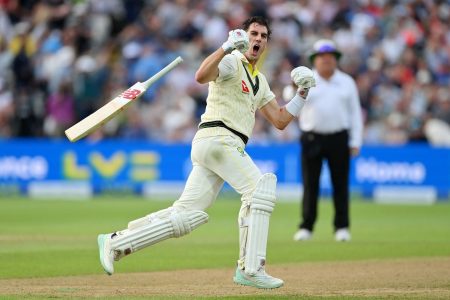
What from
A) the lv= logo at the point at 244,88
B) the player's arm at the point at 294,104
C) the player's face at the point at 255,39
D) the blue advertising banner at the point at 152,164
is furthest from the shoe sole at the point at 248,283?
the blue advertising banner at the point at 152,164

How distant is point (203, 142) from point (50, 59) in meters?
14.4

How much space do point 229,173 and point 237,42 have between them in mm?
1012

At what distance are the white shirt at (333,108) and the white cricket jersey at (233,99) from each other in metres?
4.58

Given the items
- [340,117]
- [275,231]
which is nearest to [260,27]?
[340,117]

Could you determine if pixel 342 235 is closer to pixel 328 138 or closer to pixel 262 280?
pixel 328 138

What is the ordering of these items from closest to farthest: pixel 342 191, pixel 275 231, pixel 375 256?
1. pixel 375 256
2. pixel 342 191
3. pixel 275 231

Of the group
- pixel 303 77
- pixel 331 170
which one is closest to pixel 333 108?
Answer: pixel 331 170

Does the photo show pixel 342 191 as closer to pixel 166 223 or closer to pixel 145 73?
pixel 166 223

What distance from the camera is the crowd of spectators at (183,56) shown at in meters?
20.5

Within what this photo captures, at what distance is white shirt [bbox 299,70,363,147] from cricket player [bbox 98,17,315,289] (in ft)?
14.5

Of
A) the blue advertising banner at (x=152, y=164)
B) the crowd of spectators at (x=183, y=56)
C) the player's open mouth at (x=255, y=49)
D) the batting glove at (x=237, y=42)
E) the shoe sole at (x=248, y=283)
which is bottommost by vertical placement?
the shoe sole at (x=248, y=283)

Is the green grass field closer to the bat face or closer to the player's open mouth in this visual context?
the bat face

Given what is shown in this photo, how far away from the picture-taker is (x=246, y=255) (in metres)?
7.59

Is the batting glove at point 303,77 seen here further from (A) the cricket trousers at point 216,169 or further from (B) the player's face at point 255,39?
(A) the cricket trousers at point 216,169
